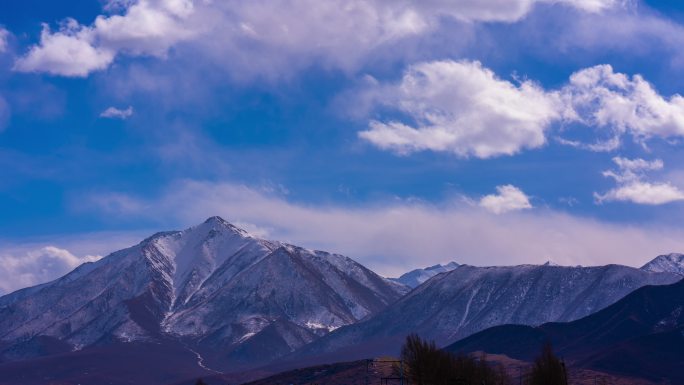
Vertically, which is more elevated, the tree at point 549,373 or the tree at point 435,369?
the tree at point 435,369

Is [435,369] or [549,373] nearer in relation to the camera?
[549,373]

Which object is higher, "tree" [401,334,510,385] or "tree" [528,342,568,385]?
"tree" [401,334,510,385]

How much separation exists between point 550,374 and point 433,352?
81.3 feet

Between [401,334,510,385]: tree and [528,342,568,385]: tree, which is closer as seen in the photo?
[528,342,568,385]: tree

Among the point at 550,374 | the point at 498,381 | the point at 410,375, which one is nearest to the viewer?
the point at 550,374

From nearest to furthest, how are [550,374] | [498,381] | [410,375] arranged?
[550,374]
[410,375]
[498,381]

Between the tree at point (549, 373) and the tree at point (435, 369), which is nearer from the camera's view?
the tree at point (549, 373)

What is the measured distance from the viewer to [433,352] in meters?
146

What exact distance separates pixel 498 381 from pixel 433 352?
15.7 metres

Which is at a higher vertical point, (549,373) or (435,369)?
(435,369)

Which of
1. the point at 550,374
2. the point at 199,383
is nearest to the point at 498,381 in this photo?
the point at 550,374

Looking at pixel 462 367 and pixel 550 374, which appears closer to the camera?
pixel 550 374

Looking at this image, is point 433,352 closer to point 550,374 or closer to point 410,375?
point 410,375

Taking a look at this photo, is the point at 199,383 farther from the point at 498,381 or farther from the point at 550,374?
the point at 550,374
